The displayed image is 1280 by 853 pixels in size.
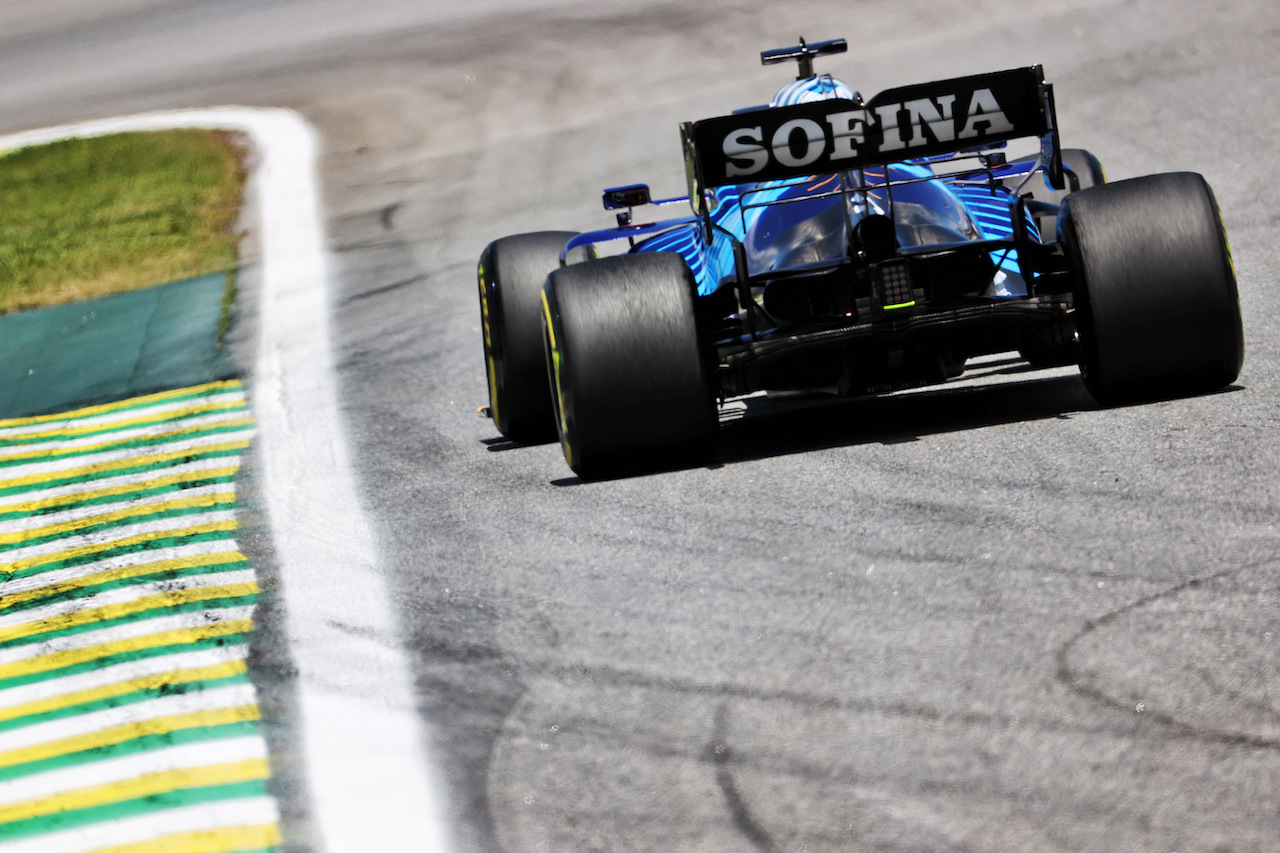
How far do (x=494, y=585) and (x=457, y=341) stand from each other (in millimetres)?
5982

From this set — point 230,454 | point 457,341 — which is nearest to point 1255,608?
point 230,454

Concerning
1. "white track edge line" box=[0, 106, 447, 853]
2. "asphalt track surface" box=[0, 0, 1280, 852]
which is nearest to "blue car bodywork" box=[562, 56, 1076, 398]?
"asphalt track surface" box=[0, 0, 1280, 852]

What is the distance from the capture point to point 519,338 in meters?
7.94

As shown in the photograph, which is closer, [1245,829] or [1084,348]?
[1245,829]

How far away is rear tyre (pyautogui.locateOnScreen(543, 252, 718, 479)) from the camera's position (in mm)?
6340

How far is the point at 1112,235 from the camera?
6.36 meters

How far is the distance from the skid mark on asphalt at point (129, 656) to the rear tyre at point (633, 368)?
57.6 inches

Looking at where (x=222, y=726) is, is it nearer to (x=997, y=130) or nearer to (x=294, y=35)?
(x=997, y=130)

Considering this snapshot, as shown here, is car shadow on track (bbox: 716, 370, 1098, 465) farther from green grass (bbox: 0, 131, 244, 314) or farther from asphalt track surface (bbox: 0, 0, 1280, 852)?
green grass (bbox: 0, 131, 244, 314)

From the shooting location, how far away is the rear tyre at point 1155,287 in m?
6.27

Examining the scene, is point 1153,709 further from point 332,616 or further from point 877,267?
point 877,267

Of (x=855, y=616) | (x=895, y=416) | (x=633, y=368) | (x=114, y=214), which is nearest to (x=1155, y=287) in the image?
(x=895, y=416)

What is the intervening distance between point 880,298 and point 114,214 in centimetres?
1262

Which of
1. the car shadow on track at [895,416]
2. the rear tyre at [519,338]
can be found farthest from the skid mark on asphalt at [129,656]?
the car shadow on track at [895,416]
